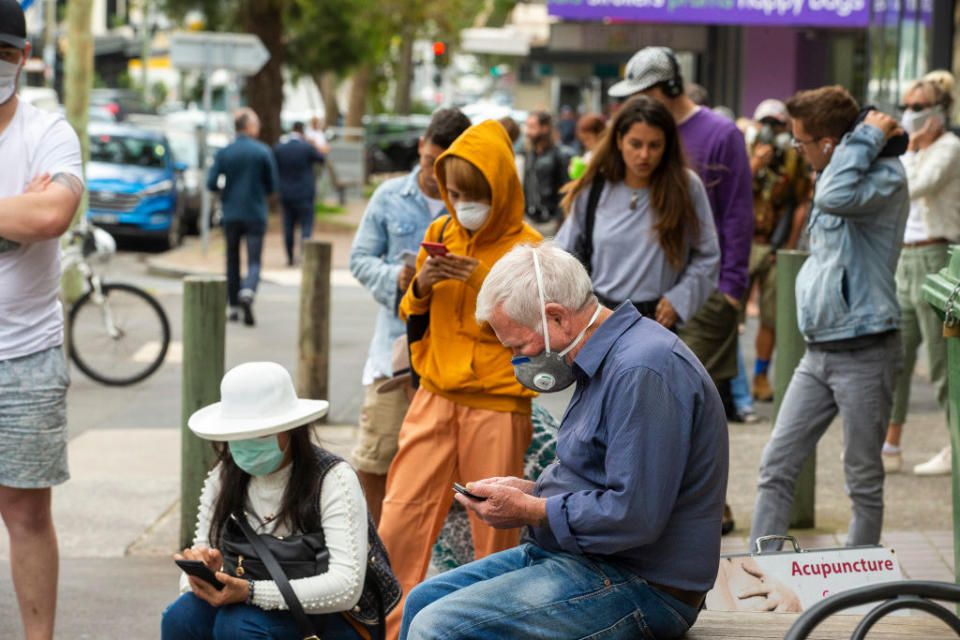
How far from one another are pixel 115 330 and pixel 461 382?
6.70 meters

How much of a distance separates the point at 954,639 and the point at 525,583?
3.37ft

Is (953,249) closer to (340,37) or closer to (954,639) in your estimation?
(954,639)

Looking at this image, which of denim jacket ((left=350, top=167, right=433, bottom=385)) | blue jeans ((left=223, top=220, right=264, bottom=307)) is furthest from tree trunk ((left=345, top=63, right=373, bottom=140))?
denim jacket ((left=350, top=167, right=433, bottom=385))

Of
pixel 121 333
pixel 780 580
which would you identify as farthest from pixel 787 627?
pixel 121 333

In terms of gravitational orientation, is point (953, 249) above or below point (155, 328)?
above

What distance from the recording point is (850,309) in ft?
16.8

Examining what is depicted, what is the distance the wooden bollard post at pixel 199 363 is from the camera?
593 centimetres

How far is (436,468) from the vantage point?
4648 millimetres

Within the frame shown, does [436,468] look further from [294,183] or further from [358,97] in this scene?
[358,97]

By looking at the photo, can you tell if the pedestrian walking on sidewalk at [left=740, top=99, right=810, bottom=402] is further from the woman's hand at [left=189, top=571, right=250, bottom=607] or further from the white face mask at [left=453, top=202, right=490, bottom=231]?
the woman's hand at [left=189, top=571, right=250, bottom=607]

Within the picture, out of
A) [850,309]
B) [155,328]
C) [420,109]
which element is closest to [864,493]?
[850,309]

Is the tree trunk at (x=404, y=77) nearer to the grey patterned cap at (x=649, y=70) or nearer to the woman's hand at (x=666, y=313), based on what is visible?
the grey patterned cap at (x=649, y=70)

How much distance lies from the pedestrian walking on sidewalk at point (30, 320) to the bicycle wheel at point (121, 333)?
20.9 ft

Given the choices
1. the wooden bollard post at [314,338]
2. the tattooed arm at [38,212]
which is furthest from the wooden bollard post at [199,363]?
the wooden bollard post at [314,338]
